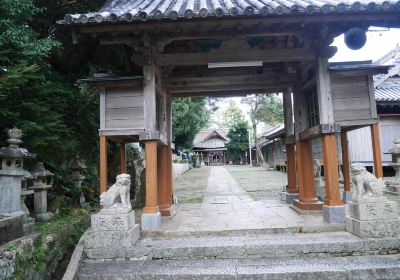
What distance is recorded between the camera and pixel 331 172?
17.9ft

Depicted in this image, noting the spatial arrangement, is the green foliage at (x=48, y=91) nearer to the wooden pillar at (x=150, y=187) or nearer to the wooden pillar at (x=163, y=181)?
the wooden pillar at (x=163, y=181)

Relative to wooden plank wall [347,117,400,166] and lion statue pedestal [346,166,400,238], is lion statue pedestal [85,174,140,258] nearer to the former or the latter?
lion statue pedestal [346,166,400,238]

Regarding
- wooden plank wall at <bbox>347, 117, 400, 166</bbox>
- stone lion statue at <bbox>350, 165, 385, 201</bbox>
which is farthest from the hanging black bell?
wooden plank wall at <bbox>347, 117, 400, 166</bbox>

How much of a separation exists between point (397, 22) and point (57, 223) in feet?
24.7

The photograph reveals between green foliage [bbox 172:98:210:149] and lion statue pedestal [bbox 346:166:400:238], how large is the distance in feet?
54.6

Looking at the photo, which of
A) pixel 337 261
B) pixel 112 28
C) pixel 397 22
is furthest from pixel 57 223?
pixel 397 22

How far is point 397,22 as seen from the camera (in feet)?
17.4

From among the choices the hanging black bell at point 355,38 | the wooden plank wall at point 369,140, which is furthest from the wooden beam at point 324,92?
the wooden plank wall at point 369,140

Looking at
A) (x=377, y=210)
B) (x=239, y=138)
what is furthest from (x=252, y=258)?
(x=239, y=138)

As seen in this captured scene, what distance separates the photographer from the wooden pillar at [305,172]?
7121mm

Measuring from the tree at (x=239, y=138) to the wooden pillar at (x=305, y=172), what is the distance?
3835 centimetres

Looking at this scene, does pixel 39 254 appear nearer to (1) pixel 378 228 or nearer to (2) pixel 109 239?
(2) pixel 109 239

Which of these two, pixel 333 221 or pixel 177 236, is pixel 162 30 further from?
pixel 333 221

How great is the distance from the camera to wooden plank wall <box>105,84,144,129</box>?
5746 millimetres
